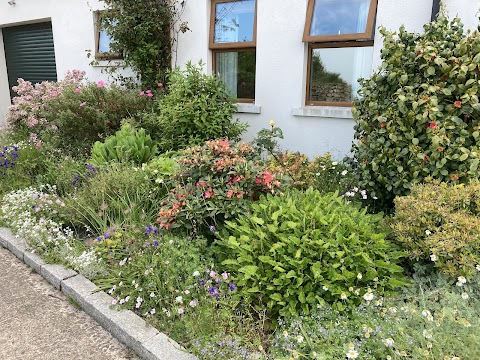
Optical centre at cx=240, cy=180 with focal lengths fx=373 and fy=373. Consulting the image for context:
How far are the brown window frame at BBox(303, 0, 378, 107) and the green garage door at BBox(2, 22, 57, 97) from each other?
737cm

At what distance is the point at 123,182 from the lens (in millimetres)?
4168

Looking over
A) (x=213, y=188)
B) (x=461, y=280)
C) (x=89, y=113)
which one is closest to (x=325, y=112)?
(x=213, y=188)

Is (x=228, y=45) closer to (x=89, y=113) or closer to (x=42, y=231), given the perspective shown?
(x=89, y=113)

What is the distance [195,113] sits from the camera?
16.6ft

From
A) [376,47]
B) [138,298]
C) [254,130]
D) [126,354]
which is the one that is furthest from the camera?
[254,130]

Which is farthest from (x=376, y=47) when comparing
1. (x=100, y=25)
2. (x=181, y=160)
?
(x=100, y=25)

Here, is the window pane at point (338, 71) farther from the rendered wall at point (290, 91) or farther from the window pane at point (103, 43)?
the window pane at point (103, 43)

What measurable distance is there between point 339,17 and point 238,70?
182 centimetres

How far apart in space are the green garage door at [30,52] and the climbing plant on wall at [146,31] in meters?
3.80

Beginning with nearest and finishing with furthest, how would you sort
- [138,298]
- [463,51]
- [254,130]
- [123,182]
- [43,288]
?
[138,298]
[463,51]
[43,288]
[123,182]
[254,130]

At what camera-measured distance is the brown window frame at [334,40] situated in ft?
15.2

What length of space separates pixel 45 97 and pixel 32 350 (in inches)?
230

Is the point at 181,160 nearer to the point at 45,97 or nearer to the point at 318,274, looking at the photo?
the point at 318,274

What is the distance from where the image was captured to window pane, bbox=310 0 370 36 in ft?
15.7
